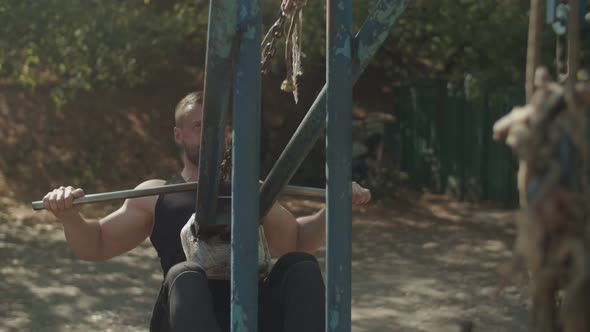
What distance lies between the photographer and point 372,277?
6938 mm

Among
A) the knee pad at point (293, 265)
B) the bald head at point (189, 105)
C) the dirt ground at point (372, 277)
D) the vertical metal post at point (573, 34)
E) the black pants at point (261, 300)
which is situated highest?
the vertical metal post at point (573, 34)

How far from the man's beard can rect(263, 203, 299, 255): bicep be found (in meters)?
0.28

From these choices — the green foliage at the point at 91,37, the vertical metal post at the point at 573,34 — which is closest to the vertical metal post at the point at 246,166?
the vertical metal post at the point at 573,34

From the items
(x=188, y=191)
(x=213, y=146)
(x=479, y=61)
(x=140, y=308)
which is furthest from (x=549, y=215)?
(x=479, y=61)

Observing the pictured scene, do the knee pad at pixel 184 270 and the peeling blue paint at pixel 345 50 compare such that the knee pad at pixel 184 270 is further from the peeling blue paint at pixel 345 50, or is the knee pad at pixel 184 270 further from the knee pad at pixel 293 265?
the peeling blue paint at pixel 345 50

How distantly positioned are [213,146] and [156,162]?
29.7 feet

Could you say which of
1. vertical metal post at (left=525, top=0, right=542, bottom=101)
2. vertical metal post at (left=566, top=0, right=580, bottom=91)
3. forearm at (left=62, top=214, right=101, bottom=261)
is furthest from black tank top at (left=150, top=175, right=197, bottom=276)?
vertical metal post at (left=525, top=0, right=542, bottom=101)

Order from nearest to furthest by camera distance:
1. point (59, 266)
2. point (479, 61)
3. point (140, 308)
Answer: point (140, 308) → point (59, 266) → point (479, 61)

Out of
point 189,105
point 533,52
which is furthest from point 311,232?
point 533,52

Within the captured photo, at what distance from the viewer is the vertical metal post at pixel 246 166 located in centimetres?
225

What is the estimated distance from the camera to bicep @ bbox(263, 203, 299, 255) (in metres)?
3.24

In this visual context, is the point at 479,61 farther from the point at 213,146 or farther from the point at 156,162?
the point at 213,146

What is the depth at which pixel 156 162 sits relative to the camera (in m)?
11.4

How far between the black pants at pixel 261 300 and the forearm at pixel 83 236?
341 mm
